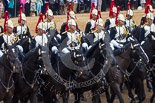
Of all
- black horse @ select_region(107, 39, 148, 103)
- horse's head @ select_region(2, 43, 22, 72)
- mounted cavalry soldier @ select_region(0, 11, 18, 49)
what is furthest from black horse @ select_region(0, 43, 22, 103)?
black horse @ select_region(107, 39, 148, 103)

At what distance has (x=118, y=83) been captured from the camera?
19.2m

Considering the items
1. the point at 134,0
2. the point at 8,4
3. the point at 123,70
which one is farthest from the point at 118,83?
the point at 134,0

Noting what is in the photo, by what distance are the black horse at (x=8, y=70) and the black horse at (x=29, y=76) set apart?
0.71 metres

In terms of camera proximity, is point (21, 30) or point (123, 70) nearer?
point (123, 70)

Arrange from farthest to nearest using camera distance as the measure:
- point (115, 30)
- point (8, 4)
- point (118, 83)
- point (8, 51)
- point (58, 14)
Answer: point (58, 14) → point (8, 4) → point (115, 30) → point (118, 83) → point (8, 51)

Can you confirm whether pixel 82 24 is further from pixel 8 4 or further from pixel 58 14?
pixel 8 4

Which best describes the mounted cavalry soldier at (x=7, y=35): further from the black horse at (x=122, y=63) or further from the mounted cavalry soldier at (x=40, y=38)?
the black horse at (x=122, y=63)

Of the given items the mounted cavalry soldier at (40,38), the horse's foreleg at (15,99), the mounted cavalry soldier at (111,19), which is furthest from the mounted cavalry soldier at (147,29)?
the horse's foreleg at (15,99)

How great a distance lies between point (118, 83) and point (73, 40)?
1.92m

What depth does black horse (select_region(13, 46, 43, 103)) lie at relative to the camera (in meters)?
17.7

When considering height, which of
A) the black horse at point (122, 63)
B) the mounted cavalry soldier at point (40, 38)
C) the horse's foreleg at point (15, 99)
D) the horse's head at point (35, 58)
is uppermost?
the mounted cavalry soldier at point (40, 38)

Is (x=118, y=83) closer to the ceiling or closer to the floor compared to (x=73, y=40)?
closer to the floor

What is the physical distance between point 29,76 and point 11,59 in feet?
5.01

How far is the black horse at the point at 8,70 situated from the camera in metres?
16.6
